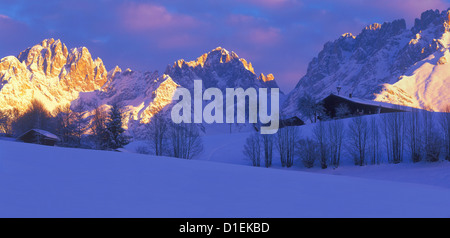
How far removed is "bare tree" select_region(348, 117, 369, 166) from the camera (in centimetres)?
4725

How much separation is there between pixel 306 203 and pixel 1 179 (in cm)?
690

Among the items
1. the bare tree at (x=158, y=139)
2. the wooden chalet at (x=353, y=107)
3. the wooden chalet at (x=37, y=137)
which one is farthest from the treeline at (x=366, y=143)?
the wooden chalet at (x=37, y=137)

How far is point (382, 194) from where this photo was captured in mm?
10664

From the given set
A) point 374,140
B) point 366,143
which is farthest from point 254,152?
point 374,140

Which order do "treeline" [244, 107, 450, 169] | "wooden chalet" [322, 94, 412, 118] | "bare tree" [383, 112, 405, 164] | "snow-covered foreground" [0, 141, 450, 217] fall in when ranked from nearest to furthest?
"snow-covered foreground" [0, 141, 450, 217] → "treeline" [244, 107, 450, 169] → "bare tree" [383, 112, 405, 164] → "wooden chalet" [322, 94, 412, 118]

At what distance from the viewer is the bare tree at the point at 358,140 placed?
47250mm

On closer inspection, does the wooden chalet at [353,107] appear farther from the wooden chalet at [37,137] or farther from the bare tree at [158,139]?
the wooden chalet at [37,137]

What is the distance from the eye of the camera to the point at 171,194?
878cm

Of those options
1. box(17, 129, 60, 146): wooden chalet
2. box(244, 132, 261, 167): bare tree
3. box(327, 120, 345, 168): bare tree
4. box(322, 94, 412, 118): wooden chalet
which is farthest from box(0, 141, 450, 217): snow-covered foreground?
box(322, 94, 412, 118): wooden chalet

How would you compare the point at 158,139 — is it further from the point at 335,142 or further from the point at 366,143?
the point at 366,143

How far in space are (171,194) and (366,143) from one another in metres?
47.6

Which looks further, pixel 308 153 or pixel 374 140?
pixel 374 140

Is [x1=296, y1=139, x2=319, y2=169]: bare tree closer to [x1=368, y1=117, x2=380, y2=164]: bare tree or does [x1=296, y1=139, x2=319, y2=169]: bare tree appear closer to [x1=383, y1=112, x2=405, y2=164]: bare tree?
[x1=368, y1=117, x2=380, y2=164]: bare tree
